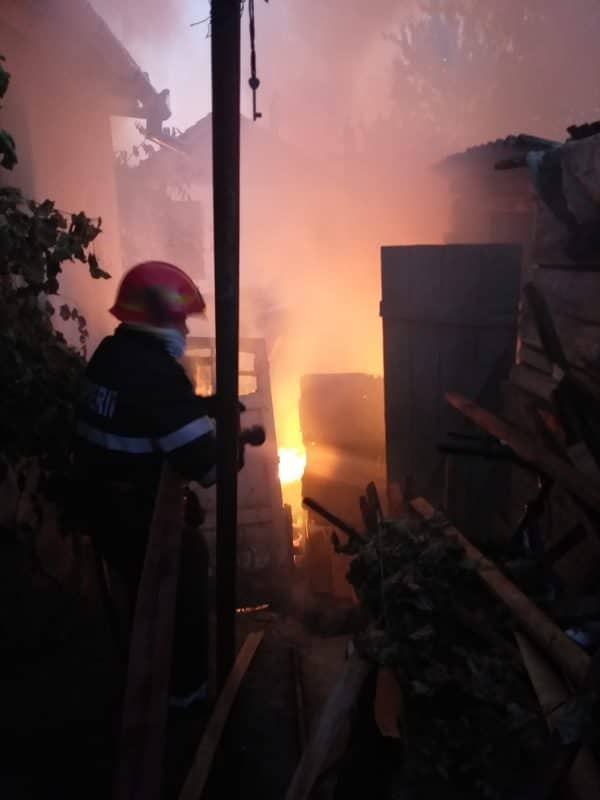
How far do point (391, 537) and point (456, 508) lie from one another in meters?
1.97

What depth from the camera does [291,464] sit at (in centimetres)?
1218

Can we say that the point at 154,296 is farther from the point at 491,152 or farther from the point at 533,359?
the point at 491,152

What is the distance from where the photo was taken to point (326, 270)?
17.2 m

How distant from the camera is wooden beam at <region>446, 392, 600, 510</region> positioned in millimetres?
2240

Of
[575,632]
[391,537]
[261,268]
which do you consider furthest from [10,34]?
[261,268]

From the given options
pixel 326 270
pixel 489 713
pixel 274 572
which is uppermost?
pixel 326 270

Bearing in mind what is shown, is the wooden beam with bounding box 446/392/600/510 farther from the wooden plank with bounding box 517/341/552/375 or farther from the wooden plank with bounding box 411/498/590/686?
the wooden plank with bounding box 517/341/552/375

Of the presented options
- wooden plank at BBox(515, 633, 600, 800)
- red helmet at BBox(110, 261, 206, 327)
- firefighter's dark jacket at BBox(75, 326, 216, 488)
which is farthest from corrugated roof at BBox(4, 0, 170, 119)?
wooden plank at BBox(515, 633, 600, 800)

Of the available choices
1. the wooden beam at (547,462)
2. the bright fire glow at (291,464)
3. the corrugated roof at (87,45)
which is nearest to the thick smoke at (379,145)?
the bright fire glow at (291,464)

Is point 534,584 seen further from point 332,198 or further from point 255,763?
point 332,198

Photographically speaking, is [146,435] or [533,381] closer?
[146,435]

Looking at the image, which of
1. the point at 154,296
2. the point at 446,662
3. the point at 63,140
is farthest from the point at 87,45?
the point at 446,662

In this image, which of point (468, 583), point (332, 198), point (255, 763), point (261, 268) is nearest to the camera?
point (468, 583)

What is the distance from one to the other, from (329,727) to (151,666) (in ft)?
2.27
